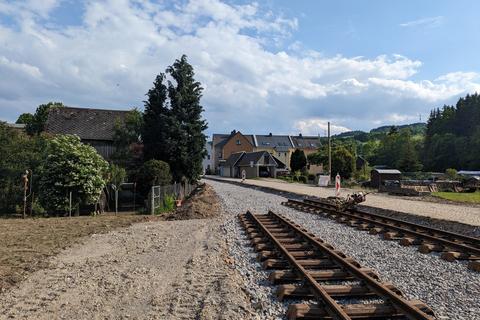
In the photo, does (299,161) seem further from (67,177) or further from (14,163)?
(67,177)

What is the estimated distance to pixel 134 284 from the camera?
709cm

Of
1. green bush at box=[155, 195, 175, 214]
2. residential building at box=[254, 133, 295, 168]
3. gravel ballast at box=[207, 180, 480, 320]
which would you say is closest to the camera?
gravel ballast at box=[207, 180, 480, 320]

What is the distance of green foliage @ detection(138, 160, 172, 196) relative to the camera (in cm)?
2578

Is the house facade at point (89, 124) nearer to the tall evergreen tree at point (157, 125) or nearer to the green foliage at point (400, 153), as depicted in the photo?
the tall evergreen tree at point (157, 125)

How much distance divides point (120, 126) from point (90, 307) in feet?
104

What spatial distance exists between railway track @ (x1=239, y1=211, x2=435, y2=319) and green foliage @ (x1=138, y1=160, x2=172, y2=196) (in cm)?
1632

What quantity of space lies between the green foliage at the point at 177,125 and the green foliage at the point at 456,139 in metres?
62.2

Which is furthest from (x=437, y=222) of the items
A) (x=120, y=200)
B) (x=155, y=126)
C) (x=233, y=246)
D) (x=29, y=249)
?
(x=155, y=126)

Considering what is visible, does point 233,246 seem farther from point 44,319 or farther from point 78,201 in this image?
point 78,201

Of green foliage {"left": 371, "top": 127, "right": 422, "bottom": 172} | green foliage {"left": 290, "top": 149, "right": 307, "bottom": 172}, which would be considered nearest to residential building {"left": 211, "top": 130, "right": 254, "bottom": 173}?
green foliage {"left": 290, "top": 149, "right": 307, "bottom": 172}

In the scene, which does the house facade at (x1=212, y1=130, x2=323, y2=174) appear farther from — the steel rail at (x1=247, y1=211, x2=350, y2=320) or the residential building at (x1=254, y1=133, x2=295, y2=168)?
the steel rail at (x1=247, y1=211, x2=350, y2=320)

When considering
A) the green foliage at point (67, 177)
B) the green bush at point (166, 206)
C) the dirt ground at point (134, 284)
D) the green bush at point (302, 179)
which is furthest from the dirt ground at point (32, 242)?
the green bush at point (302, 179)

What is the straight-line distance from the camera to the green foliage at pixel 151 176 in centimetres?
2578

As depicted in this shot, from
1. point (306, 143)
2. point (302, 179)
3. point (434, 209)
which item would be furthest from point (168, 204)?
point (306, 143)
